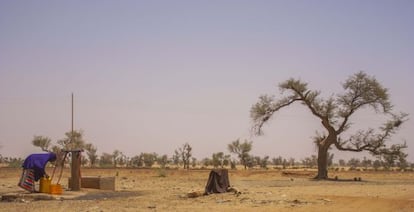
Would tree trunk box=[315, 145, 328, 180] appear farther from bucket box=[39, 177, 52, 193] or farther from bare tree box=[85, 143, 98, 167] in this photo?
bare tree box=[85, 143, 98, 167]

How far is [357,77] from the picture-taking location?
40688 millimetres

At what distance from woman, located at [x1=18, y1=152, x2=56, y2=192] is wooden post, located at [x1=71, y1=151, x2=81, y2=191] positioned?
5.40 ft

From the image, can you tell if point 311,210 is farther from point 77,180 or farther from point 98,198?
point 77,180

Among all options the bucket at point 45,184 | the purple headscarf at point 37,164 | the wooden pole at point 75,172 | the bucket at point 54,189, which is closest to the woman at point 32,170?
the purple headscarf at point 37,164

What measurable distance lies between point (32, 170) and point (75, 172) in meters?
2.61

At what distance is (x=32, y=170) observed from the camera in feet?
81.9

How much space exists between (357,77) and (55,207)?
26.9 metres

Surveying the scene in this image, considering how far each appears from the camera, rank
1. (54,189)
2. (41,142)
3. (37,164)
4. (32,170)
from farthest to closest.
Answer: (41,142), (37,164), (32,170), (54,189)

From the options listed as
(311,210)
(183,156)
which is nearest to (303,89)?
(311,210)

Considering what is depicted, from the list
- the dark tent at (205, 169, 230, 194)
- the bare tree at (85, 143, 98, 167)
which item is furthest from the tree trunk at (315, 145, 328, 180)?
the bare tree at (85, 143, 98, 167)

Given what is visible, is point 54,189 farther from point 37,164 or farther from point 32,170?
point 37,164

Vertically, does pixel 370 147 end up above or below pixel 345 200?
above

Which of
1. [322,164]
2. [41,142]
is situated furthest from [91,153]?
[322,164]

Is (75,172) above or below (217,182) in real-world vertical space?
above
